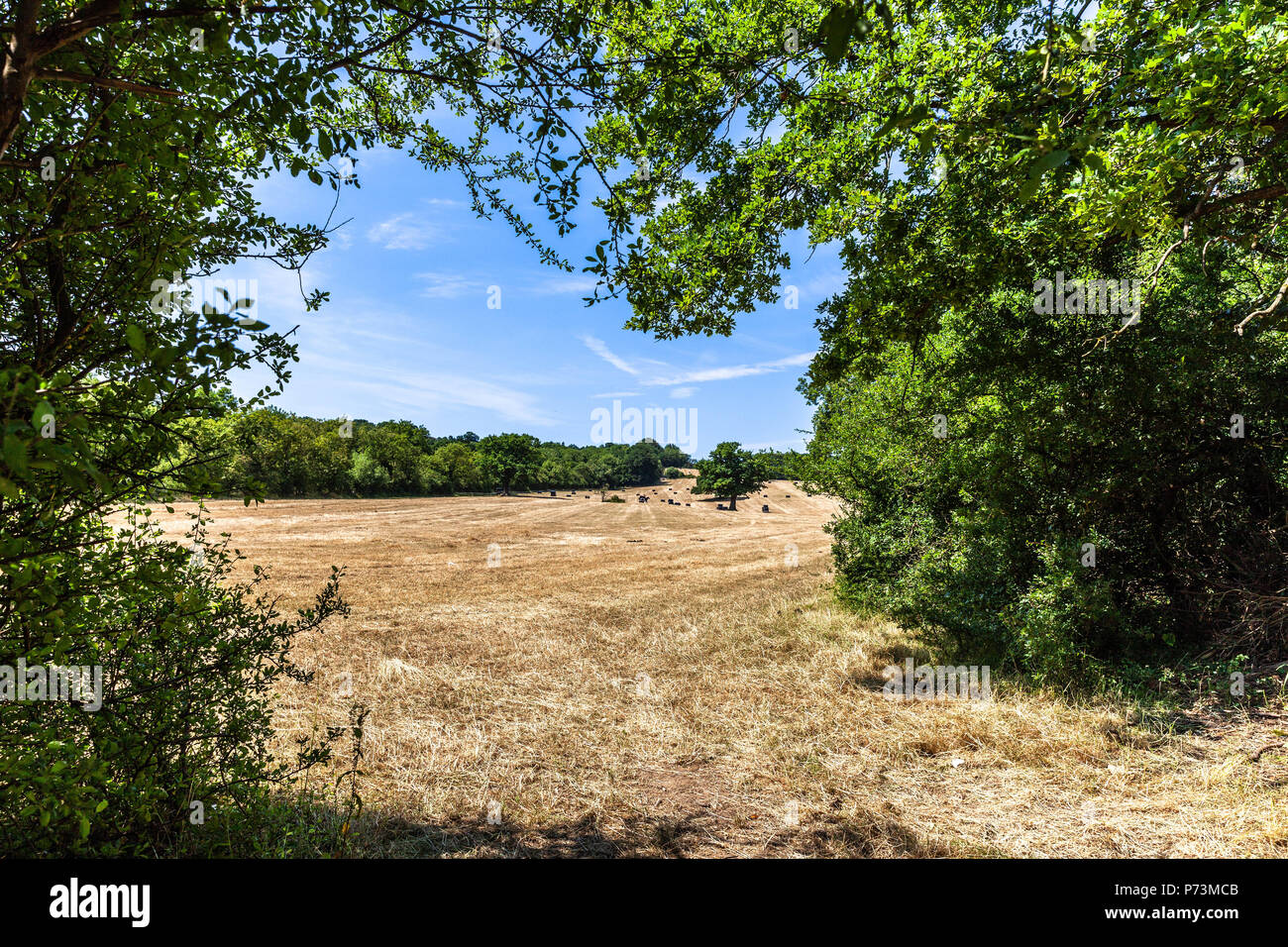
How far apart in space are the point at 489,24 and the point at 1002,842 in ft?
27.6

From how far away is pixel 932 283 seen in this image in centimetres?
624

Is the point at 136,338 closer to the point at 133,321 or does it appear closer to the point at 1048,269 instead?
the point at 133,321

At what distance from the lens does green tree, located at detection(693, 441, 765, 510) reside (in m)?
78.2

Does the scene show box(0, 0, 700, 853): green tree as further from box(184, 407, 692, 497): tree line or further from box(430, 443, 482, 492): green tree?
box(430, 443, 482, 492): green tree

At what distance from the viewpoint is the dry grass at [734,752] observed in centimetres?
460

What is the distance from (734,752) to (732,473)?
73823mm

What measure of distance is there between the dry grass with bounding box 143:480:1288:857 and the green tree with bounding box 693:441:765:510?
65.7m

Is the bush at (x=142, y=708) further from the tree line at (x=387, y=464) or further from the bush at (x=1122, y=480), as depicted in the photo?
the tree line at (x=387, y=464)

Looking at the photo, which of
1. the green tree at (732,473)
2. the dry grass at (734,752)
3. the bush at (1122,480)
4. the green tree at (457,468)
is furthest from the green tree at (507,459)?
the bush at (1122,480)

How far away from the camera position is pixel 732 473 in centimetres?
7888

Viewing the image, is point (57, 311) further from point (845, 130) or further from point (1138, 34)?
point (1138, 34)

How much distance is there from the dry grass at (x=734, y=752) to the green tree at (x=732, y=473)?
65688mm

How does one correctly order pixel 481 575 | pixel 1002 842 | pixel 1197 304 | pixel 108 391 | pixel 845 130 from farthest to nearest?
1. pixel 481 575
2. pixel 1197 304
3. pixel 845 130
4. pixel 1002 842
5. pixel 108 391
